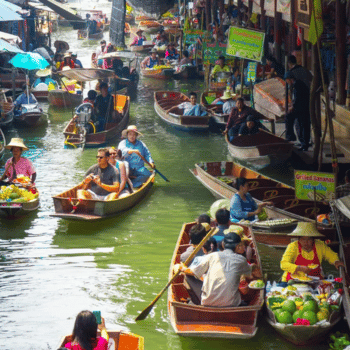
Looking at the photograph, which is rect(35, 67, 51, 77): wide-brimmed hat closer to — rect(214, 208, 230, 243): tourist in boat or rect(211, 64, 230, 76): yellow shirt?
rect(211, 64, 230, 76): yellow shirt

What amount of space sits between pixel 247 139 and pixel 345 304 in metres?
8.08

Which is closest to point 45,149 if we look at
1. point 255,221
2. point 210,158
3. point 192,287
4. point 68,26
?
point 210,158

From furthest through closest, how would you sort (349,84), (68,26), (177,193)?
(68,26)
(349,84)
(177,193)

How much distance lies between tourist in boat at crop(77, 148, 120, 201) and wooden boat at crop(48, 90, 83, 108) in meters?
10.7

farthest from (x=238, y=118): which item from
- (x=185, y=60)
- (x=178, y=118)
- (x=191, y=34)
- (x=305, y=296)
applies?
(x=185, y=60)

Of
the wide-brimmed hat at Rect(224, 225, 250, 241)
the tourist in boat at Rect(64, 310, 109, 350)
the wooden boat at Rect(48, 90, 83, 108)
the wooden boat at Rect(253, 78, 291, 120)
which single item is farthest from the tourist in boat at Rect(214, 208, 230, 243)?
the wooden boat at Rect(48, 90, 83, 108)

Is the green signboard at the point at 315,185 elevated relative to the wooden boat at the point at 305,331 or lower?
elevated

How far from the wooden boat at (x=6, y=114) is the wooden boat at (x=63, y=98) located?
2.88 meters

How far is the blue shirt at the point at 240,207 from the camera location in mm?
10156

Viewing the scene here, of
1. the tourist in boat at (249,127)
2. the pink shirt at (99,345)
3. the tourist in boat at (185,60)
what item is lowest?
the tourist in boat at (185,60)

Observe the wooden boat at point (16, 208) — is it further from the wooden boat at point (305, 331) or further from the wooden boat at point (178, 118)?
the wooden boat at point (178, 118)

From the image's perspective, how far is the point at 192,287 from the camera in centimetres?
770

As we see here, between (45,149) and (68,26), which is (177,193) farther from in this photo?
(68,26)

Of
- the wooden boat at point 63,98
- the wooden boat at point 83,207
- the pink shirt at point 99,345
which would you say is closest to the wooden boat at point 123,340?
the pink shirt at point 99,345
